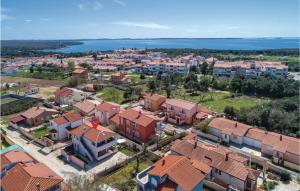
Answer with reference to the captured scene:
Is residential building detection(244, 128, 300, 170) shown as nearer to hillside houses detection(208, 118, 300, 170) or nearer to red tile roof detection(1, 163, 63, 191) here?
hillside houses detection(208, 118, 300, 170)

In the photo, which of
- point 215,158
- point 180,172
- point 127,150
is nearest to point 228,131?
point 215,158

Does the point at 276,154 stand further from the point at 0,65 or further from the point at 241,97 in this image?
the point at 0,65

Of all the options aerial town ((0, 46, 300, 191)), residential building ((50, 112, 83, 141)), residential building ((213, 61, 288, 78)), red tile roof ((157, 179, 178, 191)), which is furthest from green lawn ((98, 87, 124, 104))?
residential building ((213, 61, 288, 78))

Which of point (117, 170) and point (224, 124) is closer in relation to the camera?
point (117, 170)

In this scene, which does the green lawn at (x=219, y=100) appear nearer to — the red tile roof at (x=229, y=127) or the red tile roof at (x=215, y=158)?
the red tile roof at (x=229, y=127)

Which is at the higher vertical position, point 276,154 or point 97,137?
point 97,137

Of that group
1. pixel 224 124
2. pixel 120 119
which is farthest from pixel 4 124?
pixel 224 124
